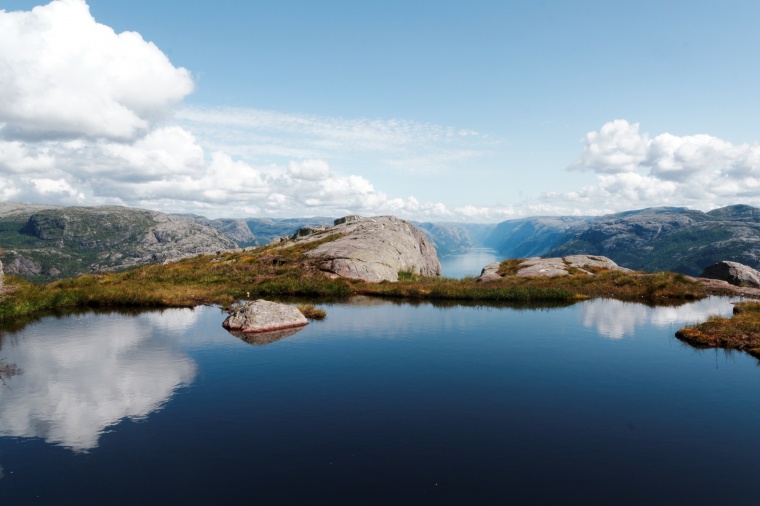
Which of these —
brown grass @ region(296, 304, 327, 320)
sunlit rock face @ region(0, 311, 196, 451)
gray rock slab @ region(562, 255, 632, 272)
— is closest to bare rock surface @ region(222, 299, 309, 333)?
→ brown grass @ region(296, 304, 327, 320)

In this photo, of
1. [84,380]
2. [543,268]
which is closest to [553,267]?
[543,268]

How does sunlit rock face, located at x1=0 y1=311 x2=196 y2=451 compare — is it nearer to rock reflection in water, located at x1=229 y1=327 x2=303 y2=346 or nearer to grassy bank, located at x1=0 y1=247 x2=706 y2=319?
rock reflection in water, located at x1=229 y1=327 x2=303 y2=346

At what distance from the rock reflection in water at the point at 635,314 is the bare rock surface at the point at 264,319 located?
87.9 ft

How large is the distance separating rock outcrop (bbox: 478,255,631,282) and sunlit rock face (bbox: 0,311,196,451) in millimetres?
48155

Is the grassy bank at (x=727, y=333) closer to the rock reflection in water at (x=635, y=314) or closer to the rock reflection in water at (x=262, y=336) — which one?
the rock reflection in water at (x=635, y=314)

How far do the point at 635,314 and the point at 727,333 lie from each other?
380 inches

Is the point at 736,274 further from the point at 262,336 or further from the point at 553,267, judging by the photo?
the point at 262,336

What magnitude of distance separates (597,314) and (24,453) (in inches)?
1773

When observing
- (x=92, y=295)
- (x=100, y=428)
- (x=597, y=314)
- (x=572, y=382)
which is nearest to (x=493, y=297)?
(x=597, y=314)

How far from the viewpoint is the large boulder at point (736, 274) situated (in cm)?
6469

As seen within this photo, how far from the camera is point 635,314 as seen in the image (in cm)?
4344

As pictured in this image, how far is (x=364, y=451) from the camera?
54.9 ft

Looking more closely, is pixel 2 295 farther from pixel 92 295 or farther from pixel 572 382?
pixel 572 382

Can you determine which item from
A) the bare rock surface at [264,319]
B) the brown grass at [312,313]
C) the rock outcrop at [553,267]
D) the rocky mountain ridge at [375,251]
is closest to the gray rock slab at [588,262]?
the rock outcrop at [553,267]
